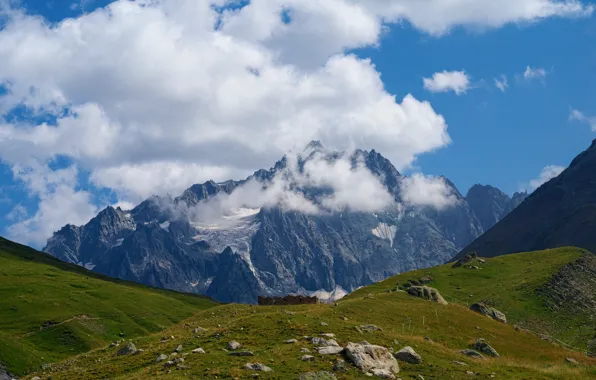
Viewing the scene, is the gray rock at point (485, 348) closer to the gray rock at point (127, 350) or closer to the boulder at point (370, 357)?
the boulder at point (370, 357)

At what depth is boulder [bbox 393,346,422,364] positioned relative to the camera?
158ft

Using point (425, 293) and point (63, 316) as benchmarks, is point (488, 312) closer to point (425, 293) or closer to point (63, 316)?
point (425, 293)

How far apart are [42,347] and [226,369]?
9348 cm

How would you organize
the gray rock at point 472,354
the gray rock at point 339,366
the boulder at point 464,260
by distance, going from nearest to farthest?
the gray rock at point 339,366 < the gray rock at point 472,354 < the boulder at point 464,260

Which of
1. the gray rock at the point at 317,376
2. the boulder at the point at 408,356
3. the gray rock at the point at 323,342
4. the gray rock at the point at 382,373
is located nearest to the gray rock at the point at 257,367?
the gray rock at the point at 317,376

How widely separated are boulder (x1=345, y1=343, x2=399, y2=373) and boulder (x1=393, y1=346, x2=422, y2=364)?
6.44 feet

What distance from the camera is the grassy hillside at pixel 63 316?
11230 cm

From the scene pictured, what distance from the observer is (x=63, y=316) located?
5723 inches

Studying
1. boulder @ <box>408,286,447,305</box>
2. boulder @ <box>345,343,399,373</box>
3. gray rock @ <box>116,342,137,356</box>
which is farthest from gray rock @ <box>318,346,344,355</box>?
boulder @ <box>408,286,447,305</box>

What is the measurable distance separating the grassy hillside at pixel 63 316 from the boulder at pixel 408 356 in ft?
245

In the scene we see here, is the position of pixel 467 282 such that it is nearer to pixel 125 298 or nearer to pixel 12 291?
pixel 125 298

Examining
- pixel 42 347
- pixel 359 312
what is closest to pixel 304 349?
pixel 359 312

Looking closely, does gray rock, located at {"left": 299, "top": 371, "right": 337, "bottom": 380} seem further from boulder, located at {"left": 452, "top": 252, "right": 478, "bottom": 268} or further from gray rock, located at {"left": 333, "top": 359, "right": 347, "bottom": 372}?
boulder, located at {"left": 452, "top": 252, "right": 478, "bottom": 268}

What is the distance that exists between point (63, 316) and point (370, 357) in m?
120
